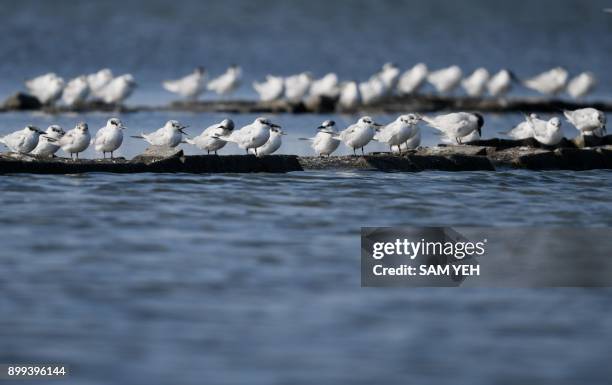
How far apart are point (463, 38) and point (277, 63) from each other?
1002 centimetres

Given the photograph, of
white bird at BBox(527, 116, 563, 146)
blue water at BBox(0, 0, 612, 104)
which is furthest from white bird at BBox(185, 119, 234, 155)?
blue water at BBox(0, 0, 612, 104)

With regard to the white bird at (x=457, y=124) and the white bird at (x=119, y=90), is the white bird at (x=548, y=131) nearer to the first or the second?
the white bird at (x=457, y=124)

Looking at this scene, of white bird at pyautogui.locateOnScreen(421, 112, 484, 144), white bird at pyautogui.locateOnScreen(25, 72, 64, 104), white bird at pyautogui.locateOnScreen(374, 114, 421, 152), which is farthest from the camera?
white bird at pyautogui.locateOnScreen(25, 72, 64, 104)

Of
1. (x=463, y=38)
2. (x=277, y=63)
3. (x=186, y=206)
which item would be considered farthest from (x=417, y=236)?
(x=463, y=38)

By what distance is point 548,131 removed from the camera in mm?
18547

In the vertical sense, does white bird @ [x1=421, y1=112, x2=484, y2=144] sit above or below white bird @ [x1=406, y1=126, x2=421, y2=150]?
above

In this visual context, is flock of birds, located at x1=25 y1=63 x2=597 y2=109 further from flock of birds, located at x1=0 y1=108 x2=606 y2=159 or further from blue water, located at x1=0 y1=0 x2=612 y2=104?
flock of birds, located at x1=0 y1=108 x2=606 y2=159

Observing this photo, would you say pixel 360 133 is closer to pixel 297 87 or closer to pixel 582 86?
pixel 297 87

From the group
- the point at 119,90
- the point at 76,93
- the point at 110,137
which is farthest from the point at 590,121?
the point at 76,93

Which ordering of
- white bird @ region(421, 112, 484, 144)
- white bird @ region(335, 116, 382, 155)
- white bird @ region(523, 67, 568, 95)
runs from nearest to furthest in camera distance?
white bird @ region(335, 116, 382, 155), white bird @ region(421, 112, 484, 144), white bird @ region(523, 67, 568, 95)

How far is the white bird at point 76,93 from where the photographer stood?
104 feet

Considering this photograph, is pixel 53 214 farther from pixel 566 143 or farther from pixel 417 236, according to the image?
pixel 566 143

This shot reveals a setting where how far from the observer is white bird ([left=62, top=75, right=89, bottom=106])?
31.7 meters

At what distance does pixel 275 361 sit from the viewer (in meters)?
7.86
